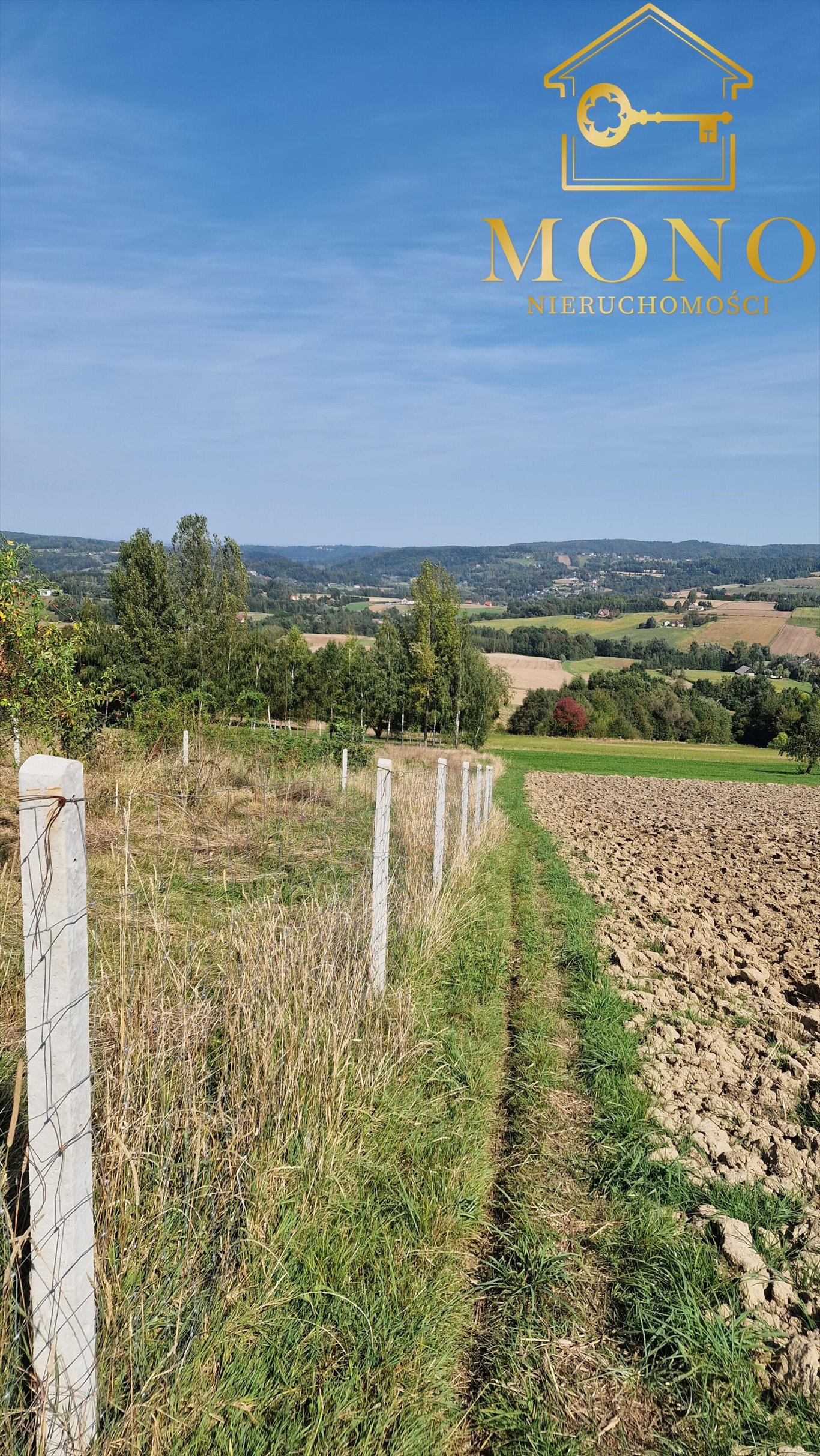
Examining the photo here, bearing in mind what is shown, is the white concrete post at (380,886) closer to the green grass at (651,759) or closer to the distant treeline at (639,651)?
the green grass at (651,759)

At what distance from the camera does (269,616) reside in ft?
310

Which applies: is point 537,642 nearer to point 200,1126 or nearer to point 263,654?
point 263,654

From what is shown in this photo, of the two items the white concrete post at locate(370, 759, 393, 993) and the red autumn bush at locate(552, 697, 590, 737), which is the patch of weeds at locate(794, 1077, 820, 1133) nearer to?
the white concrete post at locate(370, 759, 393, 993)

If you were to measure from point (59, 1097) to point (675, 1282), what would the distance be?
8.53ft

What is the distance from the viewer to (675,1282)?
10.5 ft

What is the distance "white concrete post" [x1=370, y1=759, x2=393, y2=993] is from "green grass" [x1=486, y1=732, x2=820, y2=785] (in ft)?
113

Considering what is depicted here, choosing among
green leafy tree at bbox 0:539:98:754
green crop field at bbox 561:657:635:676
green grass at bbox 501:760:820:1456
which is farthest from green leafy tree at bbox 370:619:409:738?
green crop field at bbox 561:657:635:676

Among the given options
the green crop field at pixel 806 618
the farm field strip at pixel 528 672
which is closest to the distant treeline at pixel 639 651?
the farm field strip at pixel 528 672

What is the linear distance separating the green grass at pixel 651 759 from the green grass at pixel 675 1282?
114 ft

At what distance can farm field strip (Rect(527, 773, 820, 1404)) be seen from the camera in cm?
329

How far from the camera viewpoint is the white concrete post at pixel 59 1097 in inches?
72.1

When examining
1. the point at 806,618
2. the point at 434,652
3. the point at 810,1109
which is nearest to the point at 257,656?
the point at 434,652

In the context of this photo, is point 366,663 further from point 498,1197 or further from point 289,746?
point 498,1197

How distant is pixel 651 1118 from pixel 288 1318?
8.12 ft
